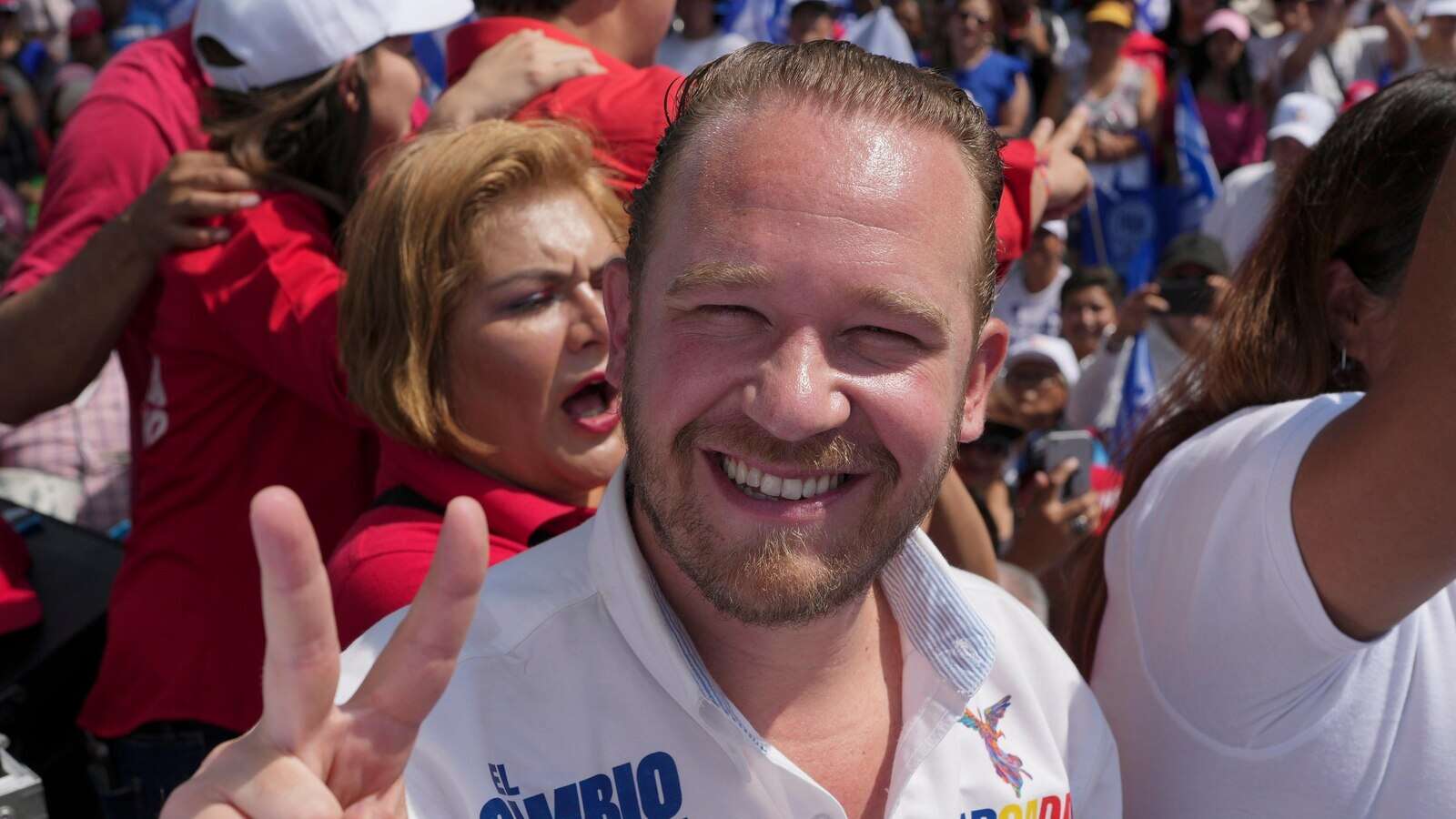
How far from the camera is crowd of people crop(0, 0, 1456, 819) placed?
1375mm

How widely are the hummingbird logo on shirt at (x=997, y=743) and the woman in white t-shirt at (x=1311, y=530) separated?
0.25 meters

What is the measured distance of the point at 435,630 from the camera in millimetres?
1122

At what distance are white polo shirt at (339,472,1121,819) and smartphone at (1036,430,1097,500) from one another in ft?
7.82

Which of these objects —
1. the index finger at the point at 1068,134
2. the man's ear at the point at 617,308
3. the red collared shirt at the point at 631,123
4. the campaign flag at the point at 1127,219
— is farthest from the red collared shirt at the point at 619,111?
the campaign flag at the point at 1127,219

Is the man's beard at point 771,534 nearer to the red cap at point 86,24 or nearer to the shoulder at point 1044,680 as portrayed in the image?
the shoulder at point 1044,680

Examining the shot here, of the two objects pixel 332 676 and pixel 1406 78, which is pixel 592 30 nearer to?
pixel 1406 78

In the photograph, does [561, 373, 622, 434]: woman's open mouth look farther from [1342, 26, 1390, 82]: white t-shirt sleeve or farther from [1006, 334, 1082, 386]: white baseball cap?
[1342, 26, 1390, 82]: white t-shirt sleeve

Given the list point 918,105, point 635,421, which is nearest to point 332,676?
point 635,421

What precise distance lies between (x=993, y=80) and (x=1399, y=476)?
679 centimetres

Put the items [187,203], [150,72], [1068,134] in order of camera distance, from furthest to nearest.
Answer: [1068,134] < [150,72] < [187,203]

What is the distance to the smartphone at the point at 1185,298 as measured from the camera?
17.2ft

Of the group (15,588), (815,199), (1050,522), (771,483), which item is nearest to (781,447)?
(771,483)

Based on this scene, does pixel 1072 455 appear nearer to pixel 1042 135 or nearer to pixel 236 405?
pixel 1042 135

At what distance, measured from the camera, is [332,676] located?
1.07m
